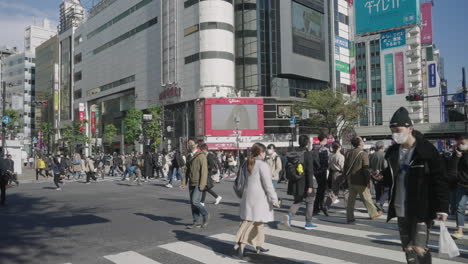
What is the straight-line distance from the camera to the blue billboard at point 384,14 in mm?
59000

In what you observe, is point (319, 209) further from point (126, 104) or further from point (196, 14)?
point (126, 104)

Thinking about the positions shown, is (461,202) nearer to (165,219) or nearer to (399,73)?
(165,219)

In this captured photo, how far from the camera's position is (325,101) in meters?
43.6

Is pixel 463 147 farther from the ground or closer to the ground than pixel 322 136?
closer to the ground

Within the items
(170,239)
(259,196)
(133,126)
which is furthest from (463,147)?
(133,126)

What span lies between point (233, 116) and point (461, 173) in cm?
4022

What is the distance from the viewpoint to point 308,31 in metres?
54.9

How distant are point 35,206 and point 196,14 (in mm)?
39890

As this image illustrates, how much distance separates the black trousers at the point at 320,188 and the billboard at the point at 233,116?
3633 cm

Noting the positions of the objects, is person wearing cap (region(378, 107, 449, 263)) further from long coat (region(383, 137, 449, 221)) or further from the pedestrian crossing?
the pedestrian crossing

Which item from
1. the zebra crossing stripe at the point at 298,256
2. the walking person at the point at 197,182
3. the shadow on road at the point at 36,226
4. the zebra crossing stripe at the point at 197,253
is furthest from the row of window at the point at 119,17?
the zebra crossing stripe at the point at 298,256

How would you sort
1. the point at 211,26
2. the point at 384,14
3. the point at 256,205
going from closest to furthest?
the point at 256,205 < the point at 211,26 < the point at 384,14

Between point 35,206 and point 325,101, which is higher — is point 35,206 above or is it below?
below

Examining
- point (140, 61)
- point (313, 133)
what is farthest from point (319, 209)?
point (140, 61)
